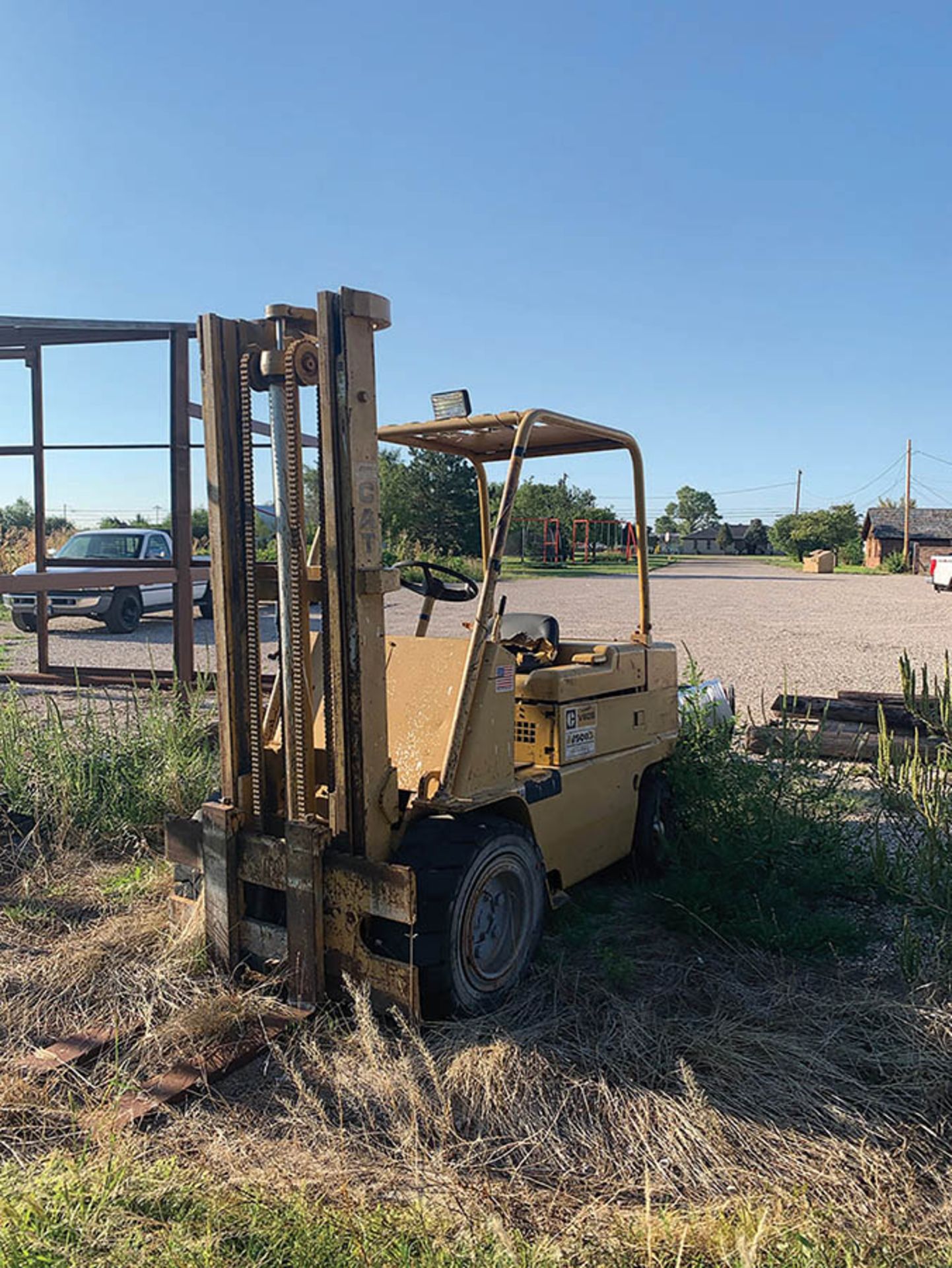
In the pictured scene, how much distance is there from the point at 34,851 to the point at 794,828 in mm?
4383

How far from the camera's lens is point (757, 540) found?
119 meters

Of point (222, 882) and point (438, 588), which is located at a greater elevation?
point (438, 588)

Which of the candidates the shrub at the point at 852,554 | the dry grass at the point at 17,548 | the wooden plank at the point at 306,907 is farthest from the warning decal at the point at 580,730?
the shrub at the point at 852,554

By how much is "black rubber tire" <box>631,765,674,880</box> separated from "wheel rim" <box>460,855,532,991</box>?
5.32 feet

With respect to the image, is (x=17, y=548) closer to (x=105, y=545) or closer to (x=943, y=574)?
(x=105, y=545)

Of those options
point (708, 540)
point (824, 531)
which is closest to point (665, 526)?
point (708, 540)

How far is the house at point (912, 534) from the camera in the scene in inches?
2506

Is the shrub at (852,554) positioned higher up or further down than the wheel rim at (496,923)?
higher up

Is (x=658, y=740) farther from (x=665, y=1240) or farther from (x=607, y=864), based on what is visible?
(x=665, y=1240)

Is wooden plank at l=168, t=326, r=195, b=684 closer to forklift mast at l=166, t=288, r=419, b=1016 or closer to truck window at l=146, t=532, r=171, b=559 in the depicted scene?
forklift mast at l=166, t=288, r=419, b=1016

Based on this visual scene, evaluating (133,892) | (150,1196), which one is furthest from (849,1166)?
(133,892)

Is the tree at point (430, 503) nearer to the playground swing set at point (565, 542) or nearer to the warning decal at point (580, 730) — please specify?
the playground swing set at point (565, 542)

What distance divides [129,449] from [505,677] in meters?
6.26

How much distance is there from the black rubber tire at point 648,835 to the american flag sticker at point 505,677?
5.74ft
